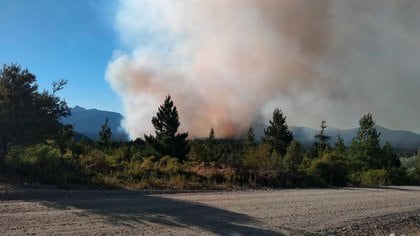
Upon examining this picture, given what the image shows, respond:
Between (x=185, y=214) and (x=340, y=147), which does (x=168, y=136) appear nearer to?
(x=340, y=147)

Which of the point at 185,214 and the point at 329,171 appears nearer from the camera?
the point at 185,214

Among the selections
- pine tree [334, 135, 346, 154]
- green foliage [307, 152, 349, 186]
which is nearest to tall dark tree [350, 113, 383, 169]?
pine tree [334, 135, 346, 154]

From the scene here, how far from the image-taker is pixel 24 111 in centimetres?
1678

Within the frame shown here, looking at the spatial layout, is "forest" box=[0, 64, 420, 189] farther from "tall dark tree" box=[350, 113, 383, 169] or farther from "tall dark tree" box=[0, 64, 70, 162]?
"tall dark tree" box=[350, 113, 383, 169]

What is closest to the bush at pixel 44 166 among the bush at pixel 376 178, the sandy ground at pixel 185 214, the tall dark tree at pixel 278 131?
the sandy ground at pixel 185 214

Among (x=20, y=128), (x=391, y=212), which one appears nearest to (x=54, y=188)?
(x=20, y=128)

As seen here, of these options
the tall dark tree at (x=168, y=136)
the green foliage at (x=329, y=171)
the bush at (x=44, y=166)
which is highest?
the tall dark tree at (x=168, y=136)

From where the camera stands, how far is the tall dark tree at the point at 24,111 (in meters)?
16.5

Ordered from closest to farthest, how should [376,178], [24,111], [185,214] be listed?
1. [185,214]
2. [24,111]
3. [376,178]

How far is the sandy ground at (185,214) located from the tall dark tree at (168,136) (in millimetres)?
38070

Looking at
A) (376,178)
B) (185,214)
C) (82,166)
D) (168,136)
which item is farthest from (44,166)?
(168,136)

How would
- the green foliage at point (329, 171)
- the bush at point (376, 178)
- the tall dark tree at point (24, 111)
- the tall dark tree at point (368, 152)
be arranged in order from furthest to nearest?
the tall dark tree at point (368, 152) → the bush at point (376, 178) → the green foliage at point (329, 171) → the tall dark tree at point (24, 111)

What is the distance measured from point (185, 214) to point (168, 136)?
45.4 meters

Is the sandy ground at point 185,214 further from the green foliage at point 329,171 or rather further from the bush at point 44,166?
the green foliage at point 329,171
